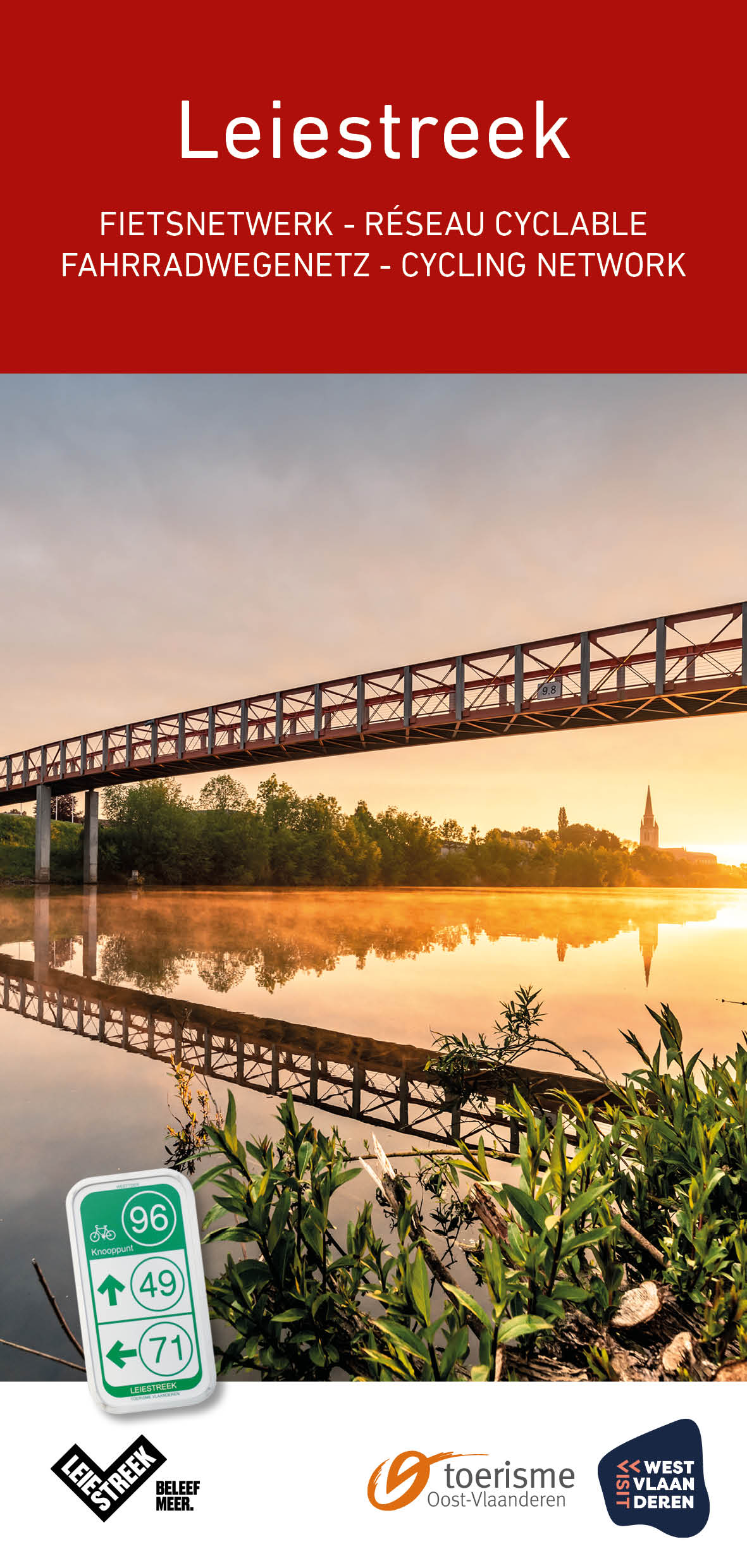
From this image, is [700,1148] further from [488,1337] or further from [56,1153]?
[56,1153]

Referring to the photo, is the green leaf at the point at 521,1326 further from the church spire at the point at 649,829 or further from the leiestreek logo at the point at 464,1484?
the church spire at the point at 649,829

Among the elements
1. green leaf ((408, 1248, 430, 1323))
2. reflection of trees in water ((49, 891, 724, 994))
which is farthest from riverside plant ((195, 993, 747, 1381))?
reflection of trees in water ((49, 891, 724, 994))

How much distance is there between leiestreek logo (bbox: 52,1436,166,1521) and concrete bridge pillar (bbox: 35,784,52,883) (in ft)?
141

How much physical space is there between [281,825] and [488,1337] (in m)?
58.0

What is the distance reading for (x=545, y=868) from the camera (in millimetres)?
45625

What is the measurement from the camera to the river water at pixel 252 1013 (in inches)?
173

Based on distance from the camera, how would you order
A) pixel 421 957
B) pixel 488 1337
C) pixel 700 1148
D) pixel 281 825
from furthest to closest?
pixel 281 825 < pixel 421 957 < pixel 700 1148 < pixel 488 1337

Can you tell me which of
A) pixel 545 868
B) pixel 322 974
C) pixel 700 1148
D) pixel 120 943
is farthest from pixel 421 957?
pixel 545 868

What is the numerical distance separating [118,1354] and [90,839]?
45.2 metres

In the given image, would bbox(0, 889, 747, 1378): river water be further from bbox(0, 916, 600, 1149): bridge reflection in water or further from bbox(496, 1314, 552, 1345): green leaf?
bbox(496, 1314, 552, 1345): green leaf

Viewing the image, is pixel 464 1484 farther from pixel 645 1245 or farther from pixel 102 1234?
pixel 102 1234

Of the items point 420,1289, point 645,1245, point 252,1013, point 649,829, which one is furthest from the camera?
point 649,829

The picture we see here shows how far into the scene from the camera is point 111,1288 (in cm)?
167

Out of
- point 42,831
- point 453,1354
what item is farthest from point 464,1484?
point 42,831
